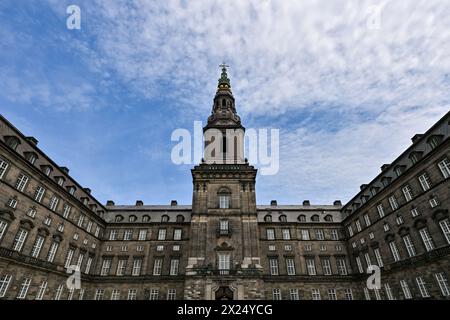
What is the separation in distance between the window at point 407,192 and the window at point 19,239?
1726 inches

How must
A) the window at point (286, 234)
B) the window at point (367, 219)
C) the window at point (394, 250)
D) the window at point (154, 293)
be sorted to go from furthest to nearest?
1. the window at point (286, 234)
2. the window at point (154, 293)
3. the window at point (367, 219)
4. the window at point (394, 250)

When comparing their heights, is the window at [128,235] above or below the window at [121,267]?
above

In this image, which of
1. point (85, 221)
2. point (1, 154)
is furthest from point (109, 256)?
point (1, 154)

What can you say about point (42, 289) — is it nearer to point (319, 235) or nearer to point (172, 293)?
point (172, 293)

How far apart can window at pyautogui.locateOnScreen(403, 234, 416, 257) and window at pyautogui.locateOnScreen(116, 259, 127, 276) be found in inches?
1563

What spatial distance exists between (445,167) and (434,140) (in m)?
3.25

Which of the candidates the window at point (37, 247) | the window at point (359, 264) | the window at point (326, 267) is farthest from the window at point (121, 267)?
the window at point (359, 264)

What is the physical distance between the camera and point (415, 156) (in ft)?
91.9

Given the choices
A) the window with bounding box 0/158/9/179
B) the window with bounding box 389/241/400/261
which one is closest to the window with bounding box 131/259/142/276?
the window with bounding box 0/158/9/179

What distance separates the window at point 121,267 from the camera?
38609mm

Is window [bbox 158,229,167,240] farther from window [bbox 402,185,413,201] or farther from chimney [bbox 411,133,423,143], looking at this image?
chimney [bbox 411,133,423,143]

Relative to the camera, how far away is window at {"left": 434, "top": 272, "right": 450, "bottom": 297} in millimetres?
23419

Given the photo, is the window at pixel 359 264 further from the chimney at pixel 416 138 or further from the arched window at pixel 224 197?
the arched window at pixel 224 197

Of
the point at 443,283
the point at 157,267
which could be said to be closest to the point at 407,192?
the point at 443,283
